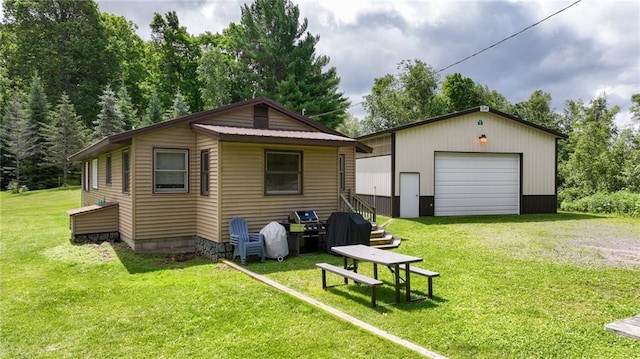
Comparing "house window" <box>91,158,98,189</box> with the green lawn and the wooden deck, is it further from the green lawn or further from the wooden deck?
the wooden deck

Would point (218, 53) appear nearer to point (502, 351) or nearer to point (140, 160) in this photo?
point (140, 160)

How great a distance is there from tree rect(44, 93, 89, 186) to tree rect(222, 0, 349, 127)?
12406 millimetres

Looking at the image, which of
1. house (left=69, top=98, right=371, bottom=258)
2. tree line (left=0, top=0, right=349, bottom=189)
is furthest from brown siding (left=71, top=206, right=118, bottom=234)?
tree line (left=0, top=0, right=349, bottom=189)

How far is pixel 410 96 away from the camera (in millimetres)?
33875

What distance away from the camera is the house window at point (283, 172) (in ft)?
29.8

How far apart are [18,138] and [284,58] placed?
20.2m

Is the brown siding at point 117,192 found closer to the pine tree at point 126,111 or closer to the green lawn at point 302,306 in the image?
the green lawn at point 302,306

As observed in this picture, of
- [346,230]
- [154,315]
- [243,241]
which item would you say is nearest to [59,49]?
[243,241]

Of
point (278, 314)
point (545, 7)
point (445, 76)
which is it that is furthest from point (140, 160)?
point (445, 76)

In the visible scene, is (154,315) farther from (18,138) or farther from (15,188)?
(18,138)

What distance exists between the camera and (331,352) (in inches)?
151

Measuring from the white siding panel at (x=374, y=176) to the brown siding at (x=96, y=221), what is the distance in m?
9.60

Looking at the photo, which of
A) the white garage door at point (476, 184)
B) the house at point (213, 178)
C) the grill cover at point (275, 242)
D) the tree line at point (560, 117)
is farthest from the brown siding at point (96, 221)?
the tree line at point (560, 117)

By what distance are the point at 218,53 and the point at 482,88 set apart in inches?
1083
